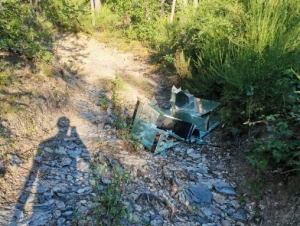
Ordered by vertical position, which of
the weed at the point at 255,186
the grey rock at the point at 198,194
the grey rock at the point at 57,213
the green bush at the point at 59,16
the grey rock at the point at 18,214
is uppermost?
the green bush at the point at 59,16

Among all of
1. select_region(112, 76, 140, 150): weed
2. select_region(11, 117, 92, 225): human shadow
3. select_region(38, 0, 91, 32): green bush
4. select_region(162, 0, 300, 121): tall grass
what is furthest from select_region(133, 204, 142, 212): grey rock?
select_region(38, 0, 91, 32): green bush

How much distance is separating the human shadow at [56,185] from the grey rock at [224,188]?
5.08 ft

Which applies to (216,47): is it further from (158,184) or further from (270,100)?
(158,184)

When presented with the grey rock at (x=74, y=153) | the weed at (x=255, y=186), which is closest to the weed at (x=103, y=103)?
the grey rock at (x=74, y=153)

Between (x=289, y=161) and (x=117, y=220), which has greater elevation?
(x=289, y=161)

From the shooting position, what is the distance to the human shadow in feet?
8.35

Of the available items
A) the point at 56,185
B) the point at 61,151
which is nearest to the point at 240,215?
the point at 56,185

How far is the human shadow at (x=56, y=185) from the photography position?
8.35 ft

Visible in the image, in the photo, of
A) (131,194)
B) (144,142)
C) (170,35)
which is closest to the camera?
(131,194)

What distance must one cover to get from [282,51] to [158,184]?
2387mm

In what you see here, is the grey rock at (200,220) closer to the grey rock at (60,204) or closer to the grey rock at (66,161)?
the grey rock at (60,204)

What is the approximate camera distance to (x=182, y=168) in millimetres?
3656

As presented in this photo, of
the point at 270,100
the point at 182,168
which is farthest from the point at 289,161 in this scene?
the point at 182,168

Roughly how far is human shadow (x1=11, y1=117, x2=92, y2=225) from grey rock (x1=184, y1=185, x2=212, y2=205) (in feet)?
3.78
